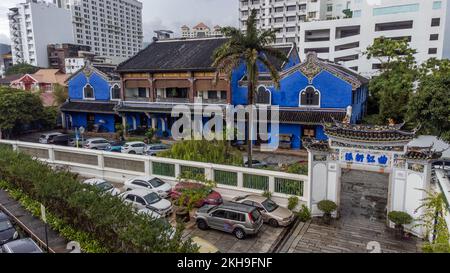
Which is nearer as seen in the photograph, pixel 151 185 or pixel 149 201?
pixel 149 201

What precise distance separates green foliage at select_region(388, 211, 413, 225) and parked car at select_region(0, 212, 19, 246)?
55.8ft

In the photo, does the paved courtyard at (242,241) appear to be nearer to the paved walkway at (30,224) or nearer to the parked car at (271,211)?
the parked car at (271,211)

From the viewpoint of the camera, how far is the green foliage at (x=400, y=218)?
48.3ft

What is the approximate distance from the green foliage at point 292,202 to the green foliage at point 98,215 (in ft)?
25.1

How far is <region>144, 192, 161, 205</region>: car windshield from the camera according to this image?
56.3ft

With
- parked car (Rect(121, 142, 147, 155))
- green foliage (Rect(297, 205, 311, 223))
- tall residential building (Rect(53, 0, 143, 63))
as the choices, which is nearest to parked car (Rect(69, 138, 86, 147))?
parked car (Rect(121, 142, 147, 155))

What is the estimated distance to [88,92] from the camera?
137 ft

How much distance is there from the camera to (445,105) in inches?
722

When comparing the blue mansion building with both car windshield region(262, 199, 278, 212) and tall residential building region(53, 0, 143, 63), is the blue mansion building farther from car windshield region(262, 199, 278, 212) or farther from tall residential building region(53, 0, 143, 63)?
tall residential building region(53, 0, 143, 63)

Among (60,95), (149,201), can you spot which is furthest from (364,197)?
(60,95)

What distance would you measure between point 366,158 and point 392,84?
2271 cm

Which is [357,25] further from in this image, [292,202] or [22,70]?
[22,70]

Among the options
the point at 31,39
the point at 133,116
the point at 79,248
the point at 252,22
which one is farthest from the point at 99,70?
the point at 31,39

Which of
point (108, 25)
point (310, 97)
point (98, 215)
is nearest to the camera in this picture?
point (98, 215)
